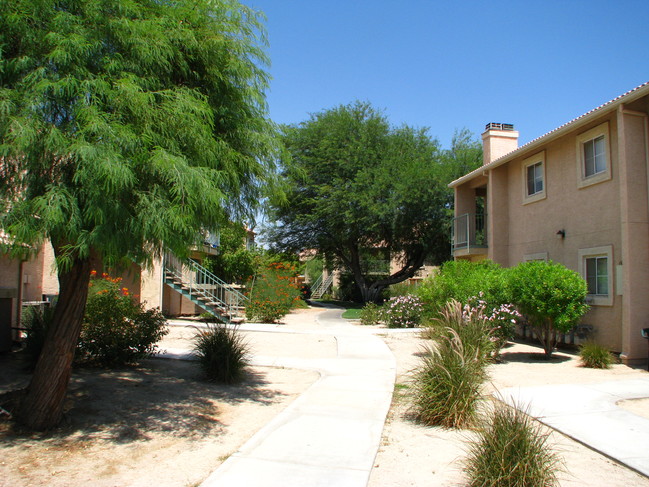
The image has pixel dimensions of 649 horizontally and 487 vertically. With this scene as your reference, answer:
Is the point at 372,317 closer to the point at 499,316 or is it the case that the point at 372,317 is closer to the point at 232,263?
the point at 499,316

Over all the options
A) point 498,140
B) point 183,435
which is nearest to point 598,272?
point 498,140

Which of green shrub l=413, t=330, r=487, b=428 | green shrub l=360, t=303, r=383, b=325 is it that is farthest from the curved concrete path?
green shrub l=360, t=303, r=383, b=325

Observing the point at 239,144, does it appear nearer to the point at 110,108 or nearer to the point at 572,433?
the point at 110,108

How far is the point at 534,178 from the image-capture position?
16.0m

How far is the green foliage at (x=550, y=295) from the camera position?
1106cm

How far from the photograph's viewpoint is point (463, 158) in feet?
97.0

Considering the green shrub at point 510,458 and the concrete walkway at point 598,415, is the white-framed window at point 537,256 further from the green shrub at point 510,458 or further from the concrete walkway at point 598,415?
the green shrub at point 510,458

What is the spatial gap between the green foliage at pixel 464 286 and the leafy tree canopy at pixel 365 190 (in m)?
13.9

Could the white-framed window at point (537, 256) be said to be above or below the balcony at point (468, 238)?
below

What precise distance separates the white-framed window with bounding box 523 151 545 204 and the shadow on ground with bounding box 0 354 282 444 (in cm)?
1019

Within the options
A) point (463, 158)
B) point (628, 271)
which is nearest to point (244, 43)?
point (628, 271)

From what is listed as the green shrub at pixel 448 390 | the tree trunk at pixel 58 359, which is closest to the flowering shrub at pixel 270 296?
the green shrub at pixel 448 390

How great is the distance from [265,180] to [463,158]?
2442cm

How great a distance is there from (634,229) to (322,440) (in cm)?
900
